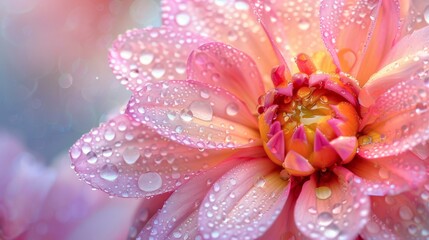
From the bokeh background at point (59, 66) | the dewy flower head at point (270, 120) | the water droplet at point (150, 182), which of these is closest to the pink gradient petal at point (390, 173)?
the dewy flower head at point (270, 120)

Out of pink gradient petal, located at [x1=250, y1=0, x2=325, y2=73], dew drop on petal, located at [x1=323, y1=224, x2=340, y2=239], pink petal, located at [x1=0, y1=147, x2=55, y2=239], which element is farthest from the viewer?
pink petal, located at [x1=0, y1=147, x2=55, y2=239]

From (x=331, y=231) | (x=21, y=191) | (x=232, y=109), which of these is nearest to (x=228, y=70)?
(x=232, y=109)

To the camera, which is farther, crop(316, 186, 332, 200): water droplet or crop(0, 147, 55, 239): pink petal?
crop(0, 147, 55, 239): pink petal

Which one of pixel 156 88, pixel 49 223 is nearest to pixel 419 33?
pixel 156 88

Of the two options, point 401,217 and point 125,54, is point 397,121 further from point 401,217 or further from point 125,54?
point 125,54

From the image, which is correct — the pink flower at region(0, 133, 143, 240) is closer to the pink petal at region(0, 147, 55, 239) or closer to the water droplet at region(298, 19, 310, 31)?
the pink petal at region(0, 147, 55, 239)

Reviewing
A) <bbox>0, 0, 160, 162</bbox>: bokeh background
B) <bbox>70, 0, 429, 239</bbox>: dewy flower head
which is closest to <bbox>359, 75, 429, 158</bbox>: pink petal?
<bbox>70, 0, 429, 239</bbox>: dewy flower head

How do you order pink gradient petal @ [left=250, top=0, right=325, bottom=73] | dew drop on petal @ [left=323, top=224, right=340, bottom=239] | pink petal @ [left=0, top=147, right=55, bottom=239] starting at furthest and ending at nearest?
1. pink petal @ [left=0, top=147, right=55, bottom=239]
2. pink gradient petal @ [left=250, top=0, right=325, bottom=73]
3. dew drop on petal @ [left=323, top=224, right=340, bottom=239]

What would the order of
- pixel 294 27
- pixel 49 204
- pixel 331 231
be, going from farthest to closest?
pixel 49 204, pixel 294 27, pixel 331 231
